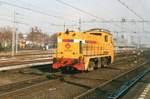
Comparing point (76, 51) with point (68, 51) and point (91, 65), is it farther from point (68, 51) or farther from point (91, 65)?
point (91, 65)

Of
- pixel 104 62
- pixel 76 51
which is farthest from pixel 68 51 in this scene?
pixel 104 62

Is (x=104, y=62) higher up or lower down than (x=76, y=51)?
lower down

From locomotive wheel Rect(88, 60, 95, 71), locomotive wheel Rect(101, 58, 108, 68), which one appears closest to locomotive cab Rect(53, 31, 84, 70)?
locomotive wheel Rect(88, 60, 95, 71)

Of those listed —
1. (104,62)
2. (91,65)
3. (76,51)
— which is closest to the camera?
(76,51)

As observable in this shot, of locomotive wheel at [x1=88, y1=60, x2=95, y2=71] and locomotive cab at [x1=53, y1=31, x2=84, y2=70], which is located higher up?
locomotive cab at [x1=53, y1=31, x2=84, y2=70]

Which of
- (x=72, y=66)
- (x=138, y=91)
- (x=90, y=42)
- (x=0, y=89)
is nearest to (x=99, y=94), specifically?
(x=138, y=91)

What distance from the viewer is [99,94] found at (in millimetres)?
13758

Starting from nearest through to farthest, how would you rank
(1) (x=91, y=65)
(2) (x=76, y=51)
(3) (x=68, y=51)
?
1. (2) (x=76, y=51)
2. (3) (x=68, y=51)
3. (1) (x=91, y=65)

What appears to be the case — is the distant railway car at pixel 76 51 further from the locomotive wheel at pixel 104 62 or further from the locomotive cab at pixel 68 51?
the locomotive wheel at pixel 104 62

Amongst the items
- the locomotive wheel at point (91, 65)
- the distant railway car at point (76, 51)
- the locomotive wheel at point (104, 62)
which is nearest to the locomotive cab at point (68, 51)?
the distant railway car at point (76, 51)

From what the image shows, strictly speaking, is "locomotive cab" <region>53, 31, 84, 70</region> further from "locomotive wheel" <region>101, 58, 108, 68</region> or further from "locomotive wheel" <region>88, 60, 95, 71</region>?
"locomotive wheel" <region>101, 58, 108, 68</region>

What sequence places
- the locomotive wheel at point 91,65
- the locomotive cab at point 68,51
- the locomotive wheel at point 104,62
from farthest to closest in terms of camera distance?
the locomotive wheel at point 104,62 → the locomotive wheel at point 91,65 → the locomotive cab at point 68,51

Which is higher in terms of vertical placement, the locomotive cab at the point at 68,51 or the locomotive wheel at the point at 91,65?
the locomotive cab at the point at 68,51

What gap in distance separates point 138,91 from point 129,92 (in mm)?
533
